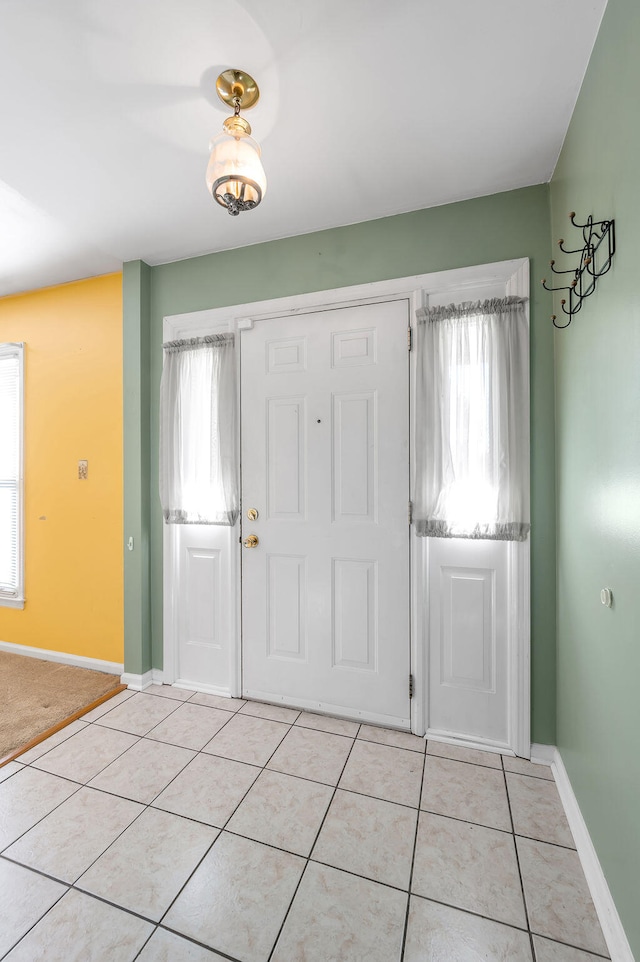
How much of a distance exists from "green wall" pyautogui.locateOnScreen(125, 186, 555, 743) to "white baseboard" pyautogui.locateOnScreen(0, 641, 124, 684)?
1211 millimetres

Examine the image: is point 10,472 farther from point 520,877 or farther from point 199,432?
point 520,877

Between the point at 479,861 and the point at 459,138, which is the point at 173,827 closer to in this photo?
the point at 479,861

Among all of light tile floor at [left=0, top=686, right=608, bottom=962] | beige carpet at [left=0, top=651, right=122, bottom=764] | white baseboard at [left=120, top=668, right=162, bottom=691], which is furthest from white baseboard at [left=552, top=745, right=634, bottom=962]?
beige carpet at [left=0, top=651, right=122, bottom=764]

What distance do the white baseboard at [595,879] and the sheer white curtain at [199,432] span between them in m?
1.95

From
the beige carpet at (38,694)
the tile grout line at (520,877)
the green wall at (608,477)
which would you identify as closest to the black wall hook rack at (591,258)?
the green wall at (608,477)

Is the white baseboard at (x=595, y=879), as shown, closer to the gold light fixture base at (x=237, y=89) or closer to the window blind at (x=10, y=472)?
the gold light fixture base at (x=237, y=89)

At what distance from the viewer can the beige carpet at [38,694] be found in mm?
2225

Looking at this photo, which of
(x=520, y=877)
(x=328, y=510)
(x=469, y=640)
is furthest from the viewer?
(x=328, y=510)

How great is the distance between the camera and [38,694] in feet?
8.54

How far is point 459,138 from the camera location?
1.72m

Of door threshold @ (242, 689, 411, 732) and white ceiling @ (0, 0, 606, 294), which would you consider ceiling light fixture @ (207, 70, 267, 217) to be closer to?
white ceiling @ (0, 0, 606, 294)

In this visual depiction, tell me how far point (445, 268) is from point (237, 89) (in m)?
1.14

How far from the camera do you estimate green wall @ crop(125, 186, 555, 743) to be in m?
1.96

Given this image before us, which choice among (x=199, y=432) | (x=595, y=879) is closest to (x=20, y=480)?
(x=199, y=432)
